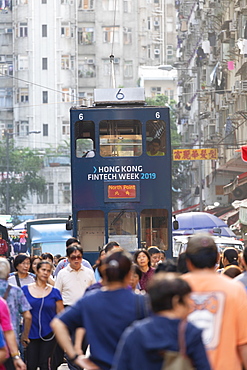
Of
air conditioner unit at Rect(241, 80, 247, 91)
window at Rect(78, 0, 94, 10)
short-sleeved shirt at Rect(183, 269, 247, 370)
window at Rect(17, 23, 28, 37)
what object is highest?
window at Rect(78, 0, 94, 10)

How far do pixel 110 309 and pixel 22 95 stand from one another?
3227 inches

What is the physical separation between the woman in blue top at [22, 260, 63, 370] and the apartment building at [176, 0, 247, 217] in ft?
80.1

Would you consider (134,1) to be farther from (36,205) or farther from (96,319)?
(96,319)

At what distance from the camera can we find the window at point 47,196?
3300 inches

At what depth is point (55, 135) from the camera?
86.4 m

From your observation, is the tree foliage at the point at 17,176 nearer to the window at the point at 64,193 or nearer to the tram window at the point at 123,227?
the window at the point at 64,193

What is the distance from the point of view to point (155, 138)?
18.2 meters

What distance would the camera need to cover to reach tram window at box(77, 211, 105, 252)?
18141mm

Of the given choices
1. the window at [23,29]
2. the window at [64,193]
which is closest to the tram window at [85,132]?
the window at [64,193]

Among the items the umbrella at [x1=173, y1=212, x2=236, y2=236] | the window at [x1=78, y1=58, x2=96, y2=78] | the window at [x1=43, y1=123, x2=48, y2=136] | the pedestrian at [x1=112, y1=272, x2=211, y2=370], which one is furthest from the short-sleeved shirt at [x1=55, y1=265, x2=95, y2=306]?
the window at [x1=78, y1=58, x2=96, y2=78]

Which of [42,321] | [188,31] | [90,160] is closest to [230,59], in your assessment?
[90,160]

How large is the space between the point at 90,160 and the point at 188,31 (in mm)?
47093

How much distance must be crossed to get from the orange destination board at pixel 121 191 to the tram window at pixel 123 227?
11.6 inches

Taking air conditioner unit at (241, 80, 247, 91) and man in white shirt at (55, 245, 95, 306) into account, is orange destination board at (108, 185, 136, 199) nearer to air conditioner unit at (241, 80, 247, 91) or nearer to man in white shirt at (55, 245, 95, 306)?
man in white shirt at (55, 245, 95, 306)
